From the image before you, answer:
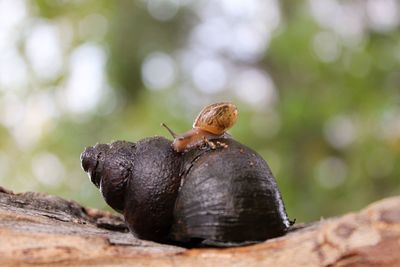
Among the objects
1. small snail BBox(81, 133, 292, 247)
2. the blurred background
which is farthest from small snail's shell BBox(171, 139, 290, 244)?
the blurred background

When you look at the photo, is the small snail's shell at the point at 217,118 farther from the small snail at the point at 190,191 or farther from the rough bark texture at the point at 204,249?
the rough bark texture at the point at 204,249

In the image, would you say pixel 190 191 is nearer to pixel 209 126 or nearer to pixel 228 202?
pixel 228 202

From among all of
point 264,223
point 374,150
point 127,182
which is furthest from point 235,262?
point 374,150

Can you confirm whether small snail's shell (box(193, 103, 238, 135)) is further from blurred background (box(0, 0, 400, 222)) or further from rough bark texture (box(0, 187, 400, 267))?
blurred background (box(0, 0, 400, 222))

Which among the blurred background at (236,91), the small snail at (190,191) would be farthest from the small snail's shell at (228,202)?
the blurred background at (236,91)

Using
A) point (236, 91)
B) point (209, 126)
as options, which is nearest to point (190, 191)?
point (209, 126)

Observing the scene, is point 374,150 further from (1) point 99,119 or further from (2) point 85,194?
(1) point 99,119

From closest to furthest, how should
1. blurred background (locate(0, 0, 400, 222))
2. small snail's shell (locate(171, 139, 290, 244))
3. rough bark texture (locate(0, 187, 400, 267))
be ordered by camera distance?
rough bark texture (locate(0, 187, 400, 267)), small snail's shell (locate(171, 139, 290, 244)), blurred background (locate(0, 0, 400, 222))
